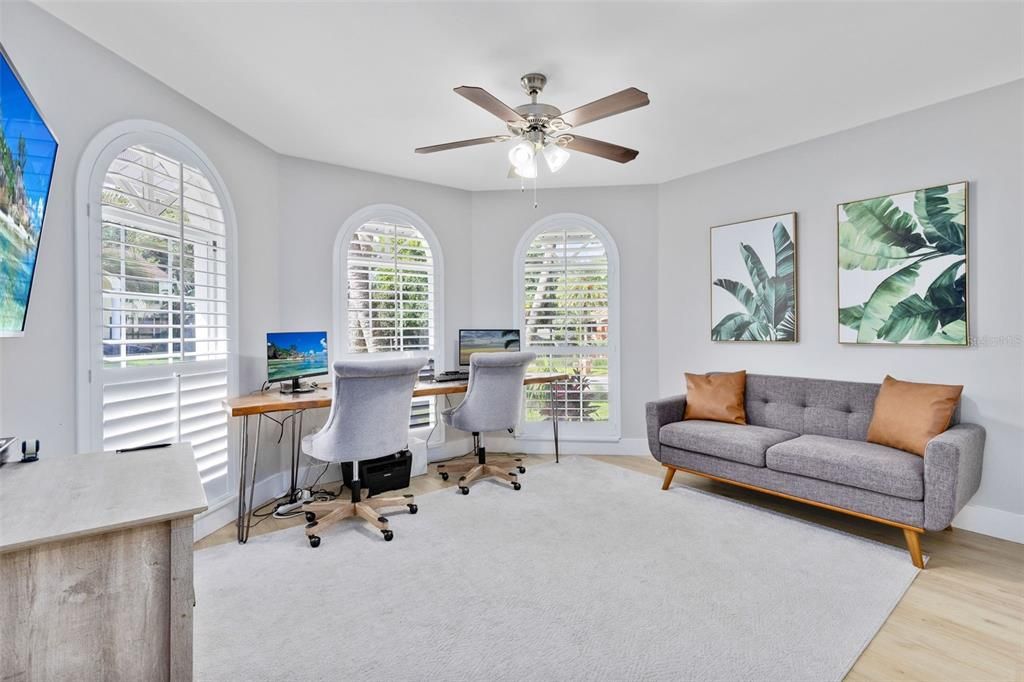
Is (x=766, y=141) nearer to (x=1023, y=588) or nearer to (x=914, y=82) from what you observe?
(x=914, y=82)

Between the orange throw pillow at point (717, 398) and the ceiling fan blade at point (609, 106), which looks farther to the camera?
the orange throw pillow at point (717, 398)

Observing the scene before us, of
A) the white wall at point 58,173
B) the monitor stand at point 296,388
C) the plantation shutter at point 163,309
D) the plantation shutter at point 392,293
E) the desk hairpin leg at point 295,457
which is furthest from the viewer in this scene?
the plantation shutter at point 392,293

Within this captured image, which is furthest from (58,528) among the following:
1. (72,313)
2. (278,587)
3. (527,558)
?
(527,558)

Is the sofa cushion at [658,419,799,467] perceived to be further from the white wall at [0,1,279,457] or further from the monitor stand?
the white wall at [0,1,279,457]

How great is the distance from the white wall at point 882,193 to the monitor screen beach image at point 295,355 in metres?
2.95

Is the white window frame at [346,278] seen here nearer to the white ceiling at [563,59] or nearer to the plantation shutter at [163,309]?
the white ceiling at [563,59]

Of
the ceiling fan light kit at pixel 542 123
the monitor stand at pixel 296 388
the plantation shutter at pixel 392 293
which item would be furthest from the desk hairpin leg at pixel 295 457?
the ceiling fan light kit at pixel 542 123

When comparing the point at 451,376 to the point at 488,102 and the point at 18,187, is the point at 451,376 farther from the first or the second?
the point at 18,187

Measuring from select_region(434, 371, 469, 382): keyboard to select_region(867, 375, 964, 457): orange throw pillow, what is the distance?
9.23 ft

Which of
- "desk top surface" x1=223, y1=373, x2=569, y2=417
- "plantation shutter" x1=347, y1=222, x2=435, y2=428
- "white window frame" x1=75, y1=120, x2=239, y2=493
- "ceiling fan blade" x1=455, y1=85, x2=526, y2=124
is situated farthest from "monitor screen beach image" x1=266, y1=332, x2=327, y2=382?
"ceiling fan blade" x1=455, y1=85, x2=526, y2=124

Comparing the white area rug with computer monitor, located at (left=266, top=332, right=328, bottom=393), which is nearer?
the white area rug

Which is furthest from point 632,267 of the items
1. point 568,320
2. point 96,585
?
point 96,585

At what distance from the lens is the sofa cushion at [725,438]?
9.96 ft

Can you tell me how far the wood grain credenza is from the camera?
1018 mm
